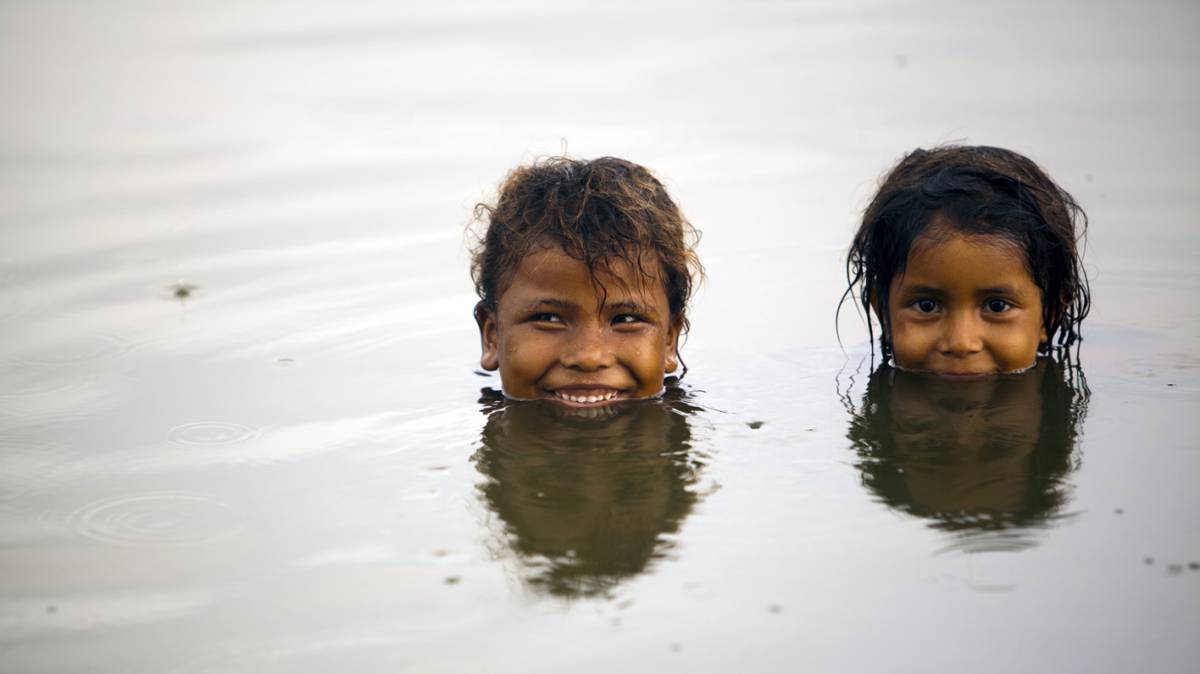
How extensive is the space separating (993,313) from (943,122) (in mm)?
4031

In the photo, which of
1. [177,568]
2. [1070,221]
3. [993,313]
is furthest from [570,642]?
[1070,221]

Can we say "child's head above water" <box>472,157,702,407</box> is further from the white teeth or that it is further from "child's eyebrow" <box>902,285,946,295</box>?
"child's eyebrow" <box>902,285,946,295</box>

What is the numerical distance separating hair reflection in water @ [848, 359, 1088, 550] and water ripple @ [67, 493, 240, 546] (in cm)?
202

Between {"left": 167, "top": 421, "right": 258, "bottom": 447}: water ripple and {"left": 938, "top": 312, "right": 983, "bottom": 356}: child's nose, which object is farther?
{"left": 938, "top": 312, "right": 983, "bottom": 356}: child's nose

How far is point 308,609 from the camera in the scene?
3795 mm

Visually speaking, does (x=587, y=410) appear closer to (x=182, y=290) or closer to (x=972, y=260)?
(x=972, y=260)

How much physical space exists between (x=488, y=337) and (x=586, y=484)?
4.55 ft

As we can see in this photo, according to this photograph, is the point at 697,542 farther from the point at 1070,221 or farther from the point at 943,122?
the point at 943,122

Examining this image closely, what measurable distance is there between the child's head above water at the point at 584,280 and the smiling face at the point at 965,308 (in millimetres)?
901

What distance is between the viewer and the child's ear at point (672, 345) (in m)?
5.80

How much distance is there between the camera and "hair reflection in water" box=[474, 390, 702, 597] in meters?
4.02

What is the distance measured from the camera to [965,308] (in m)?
5.68

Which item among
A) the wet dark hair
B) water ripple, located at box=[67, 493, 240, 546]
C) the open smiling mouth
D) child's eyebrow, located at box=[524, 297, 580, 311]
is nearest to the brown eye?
the wet dark hair

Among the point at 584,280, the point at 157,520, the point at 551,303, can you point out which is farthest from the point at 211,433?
the point at 584,280
